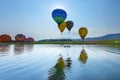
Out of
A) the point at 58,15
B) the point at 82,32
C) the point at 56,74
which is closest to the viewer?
the point at 56,74

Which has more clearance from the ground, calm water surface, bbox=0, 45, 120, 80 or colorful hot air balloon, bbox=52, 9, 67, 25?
colorful hot air balloon, bbox=52, 9, 67, 25

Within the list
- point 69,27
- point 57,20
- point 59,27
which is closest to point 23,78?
point 57,20

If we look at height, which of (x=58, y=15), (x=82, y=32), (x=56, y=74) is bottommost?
(x=56, y=74)

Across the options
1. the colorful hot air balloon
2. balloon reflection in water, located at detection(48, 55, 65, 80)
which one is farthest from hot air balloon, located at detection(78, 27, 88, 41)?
balloon reflection in water, located at detection(48, 55, 65, 80)

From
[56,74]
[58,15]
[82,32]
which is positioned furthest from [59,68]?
[82,32]

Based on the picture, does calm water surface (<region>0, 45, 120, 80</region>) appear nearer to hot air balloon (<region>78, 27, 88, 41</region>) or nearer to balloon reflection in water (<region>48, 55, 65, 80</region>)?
balloon reflection in water (<region>48, 55, 65, 80</region>)

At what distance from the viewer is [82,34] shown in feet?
491

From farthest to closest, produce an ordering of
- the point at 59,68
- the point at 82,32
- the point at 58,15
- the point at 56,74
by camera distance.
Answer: the point at 82,32 < the point at 58,15 < the point at 59,68 < the point at 56,74

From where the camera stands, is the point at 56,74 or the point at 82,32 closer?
the point at 56,74

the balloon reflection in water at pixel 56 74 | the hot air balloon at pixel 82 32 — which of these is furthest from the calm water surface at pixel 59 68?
the hot air balloon at pixel 82 32

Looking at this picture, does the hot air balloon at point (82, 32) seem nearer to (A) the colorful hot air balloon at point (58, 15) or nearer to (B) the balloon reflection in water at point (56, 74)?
(A) the colorful hot air balloon at point (58, 15)

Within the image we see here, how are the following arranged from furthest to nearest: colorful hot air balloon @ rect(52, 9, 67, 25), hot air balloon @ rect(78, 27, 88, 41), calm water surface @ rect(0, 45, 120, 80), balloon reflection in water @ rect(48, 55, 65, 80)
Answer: hot air balloon @ rect(78, 27, 88, 41)
colorful hot air balloon @ rect(52, 9, 67, 25)
calm water surface @ rect(0, 45, 120, 80)
balloon reflection in water @ rect(48, 55, 65, 80)

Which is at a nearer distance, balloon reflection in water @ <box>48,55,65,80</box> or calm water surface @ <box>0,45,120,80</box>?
balloon reflection in water @ <box>48,55,65,80</box>

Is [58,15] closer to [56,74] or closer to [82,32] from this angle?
[82,32]
